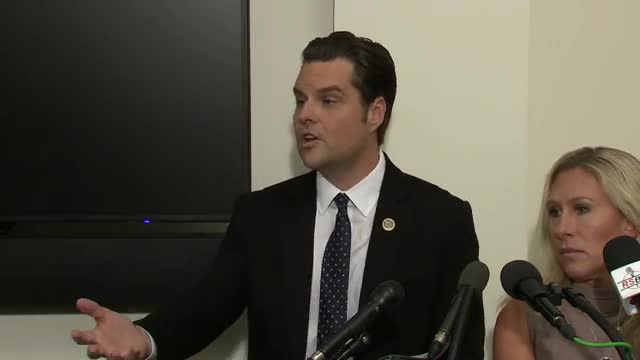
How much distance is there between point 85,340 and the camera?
1.33m

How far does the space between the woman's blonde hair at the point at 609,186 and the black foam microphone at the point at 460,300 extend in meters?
0.60

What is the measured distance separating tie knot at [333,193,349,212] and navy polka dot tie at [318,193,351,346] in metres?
0.04

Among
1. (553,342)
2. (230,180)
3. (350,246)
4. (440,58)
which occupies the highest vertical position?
(440,58)

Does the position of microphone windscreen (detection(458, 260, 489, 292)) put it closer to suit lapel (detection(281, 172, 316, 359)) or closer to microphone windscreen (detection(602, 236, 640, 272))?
microphone windscreen (detection(602, 236, 640, 272))

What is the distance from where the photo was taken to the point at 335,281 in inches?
66.4

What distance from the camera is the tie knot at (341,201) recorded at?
1745 millimetres

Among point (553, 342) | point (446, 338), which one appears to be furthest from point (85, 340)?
point (553, 342)

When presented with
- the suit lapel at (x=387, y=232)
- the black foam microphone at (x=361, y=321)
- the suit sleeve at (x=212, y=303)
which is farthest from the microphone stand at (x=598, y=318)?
the suit sleeve at (x=212, y=303)

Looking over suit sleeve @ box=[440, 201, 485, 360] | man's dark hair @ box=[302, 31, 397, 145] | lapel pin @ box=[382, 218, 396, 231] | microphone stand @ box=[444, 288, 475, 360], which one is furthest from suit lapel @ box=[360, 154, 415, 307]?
microphone stand @ box=[444, 288, 475, 360]

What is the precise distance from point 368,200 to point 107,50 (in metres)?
0.80

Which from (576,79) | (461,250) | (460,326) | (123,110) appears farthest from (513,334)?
(123,110)

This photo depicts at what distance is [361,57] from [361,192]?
338 mm

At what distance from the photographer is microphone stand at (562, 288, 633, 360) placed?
0.99m

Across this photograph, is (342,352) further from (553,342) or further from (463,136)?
(463,136)
